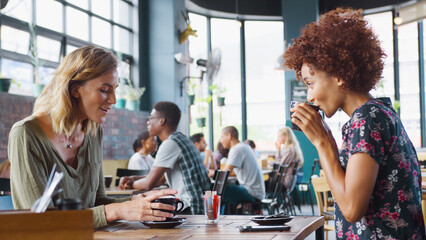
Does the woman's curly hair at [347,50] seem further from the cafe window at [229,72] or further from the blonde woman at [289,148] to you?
the cafe window at [229,72]

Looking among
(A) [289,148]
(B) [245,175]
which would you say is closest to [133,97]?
(A) [289,148]

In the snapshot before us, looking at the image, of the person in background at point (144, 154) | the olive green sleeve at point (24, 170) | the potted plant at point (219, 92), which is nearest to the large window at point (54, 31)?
the person in background at point (144, 154)

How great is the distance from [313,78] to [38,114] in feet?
3.08

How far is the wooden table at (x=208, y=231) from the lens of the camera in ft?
4.79

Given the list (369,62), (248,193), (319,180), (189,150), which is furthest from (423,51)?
(369,62)

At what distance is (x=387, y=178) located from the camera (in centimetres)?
145

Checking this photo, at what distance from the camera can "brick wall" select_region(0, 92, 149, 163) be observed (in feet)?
18.2

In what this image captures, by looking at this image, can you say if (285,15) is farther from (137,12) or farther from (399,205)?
(399,205)

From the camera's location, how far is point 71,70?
6.07 ft

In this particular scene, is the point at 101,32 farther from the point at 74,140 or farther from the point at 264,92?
the point at 74,140

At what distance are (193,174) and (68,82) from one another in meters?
1.88

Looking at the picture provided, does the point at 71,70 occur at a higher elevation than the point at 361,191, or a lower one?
higher

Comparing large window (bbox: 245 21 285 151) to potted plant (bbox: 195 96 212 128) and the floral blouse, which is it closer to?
potted plant (bbox: 195 96 212 128)

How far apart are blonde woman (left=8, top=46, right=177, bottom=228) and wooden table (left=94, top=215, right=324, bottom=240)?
0.06 m
